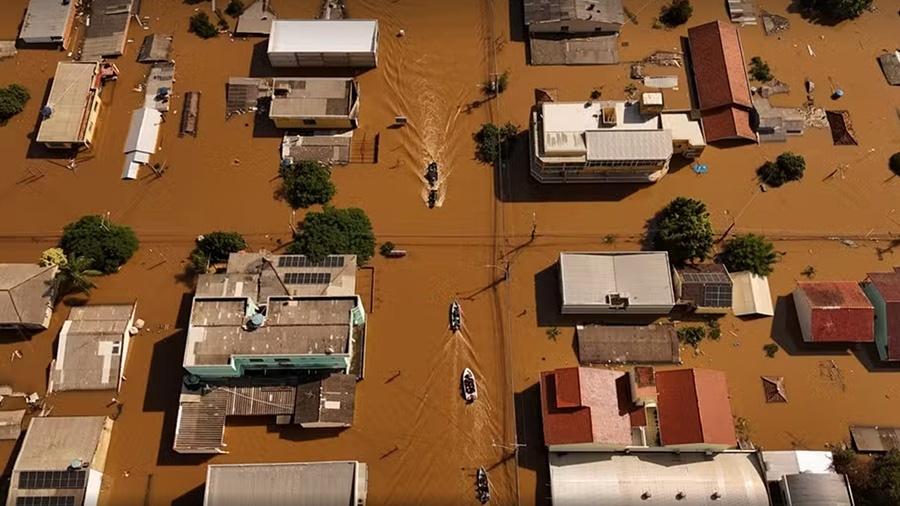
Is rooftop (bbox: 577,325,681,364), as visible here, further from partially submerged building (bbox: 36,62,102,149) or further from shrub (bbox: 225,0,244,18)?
partially submerged building (bbox: 36,62,102,149)

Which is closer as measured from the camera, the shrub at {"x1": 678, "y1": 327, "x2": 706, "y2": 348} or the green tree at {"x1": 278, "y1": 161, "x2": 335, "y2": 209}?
the shrub at {"x1": 678, "y1": 327, "x2": 706, "y2": 348}

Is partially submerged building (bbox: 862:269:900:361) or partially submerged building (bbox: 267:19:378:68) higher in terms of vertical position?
partially submerged building (bbox: 267:19:378:68)

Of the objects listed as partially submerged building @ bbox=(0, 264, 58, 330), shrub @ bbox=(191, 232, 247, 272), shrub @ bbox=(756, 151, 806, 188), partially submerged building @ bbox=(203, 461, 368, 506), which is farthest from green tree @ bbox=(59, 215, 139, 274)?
shrub @ bbox=(756, 151, 806, 188)

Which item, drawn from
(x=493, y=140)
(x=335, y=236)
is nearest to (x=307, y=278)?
(x=335, y=236)

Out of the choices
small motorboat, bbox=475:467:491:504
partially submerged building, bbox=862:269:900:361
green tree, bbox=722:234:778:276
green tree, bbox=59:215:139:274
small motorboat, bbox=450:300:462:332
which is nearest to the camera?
small motorboat, bbox=475:467:491:504

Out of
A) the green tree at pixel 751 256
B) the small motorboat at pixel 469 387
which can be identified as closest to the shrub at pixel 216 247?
the small motorboat at pixel 469 387

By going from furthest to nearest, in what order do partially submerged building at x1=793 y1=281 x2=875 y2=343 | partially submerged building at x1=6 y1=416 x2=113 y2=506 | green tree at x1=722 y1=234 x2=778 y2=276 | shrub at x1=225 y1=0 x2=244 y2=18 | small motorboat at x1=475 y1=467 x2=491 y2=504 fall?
shrub at x1=225 y1=0 x2=244 y2=18, green tree at x1=722 y1=234 x2=778 y2=276, partially submerged building at x1=793 y1=281 x2=875 y2=343, small motorboat at x1=475 y1=467 x2=491 y2=504, partially submerged building at x1=6 y1=416 x2=113 y2=506

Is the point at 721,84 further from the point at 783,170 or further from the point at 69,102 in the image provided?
the point at 69,102

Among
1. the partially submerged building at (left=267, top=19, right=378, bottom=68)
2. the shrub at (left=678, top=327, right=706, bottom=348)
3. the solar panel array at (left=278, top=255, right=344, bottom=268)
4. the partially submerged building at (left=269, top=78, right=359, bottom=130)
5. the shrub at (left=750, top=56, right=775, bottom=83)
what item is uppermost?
the partially submerged building at (left=267, top=19, right=378, bottom=68)
